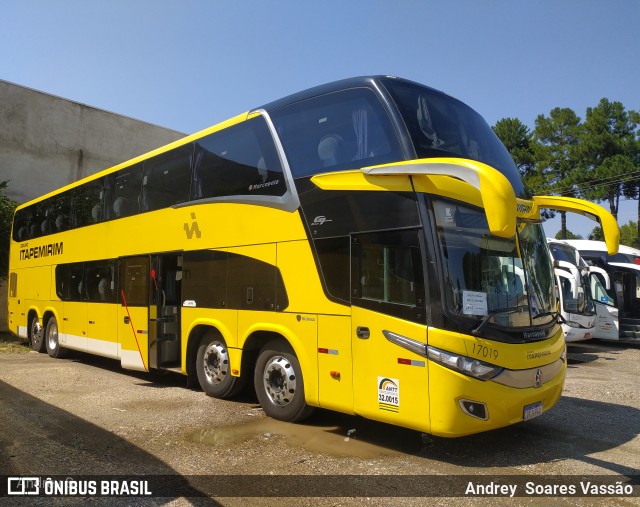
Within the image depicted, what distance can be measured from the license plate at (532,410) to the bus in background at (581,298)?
8.27m

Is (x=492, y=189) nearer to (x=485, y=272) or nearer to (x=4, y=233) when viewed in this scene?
(x=485, y=272)

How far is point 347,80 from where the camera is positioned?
20.7 feet

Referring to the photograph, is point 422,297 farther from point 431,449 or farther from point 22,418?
point 22,418

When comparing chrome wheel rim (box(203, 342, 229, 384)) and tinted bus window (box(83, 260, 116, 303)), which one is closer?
chrome wheel rim (box(203, 342, 229, 384))

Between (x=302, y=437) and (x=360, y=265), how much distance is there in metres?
2.12

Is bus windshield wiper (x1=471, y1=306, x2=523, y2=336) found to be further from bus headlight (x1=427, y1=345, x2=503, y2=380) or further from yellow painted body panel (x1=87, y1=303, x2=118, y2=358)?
yellow painted body panel (x1=87, y1=303, x2=118, y2=358)

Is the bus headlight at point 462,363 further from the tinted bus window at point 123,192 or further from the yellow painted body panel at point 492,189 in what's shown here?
the tinted bus window at point 123,192

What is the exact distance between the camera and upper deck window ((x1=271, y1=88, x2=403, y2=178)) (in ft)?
19.0

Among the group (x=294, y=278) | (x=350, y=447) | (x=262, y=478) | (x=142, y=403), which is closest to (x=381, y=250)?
(x=294, y=278)

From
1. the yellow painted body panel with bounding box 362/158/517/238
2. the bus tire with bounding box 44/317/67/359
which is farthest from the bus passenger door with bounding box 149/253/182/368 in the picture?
the yellow painted body panel with bounding box 362/158/517/238

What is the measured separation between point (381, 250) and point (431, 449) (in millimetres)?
2230

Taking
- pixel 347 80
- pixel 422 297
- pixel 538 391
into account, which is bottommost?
pixel 538 391

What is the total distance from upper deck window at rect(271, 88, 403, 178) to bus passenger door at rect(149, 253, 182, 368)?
3.48m

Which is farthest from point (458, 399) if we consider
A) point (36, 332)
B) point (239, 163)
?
point (36, 332)
